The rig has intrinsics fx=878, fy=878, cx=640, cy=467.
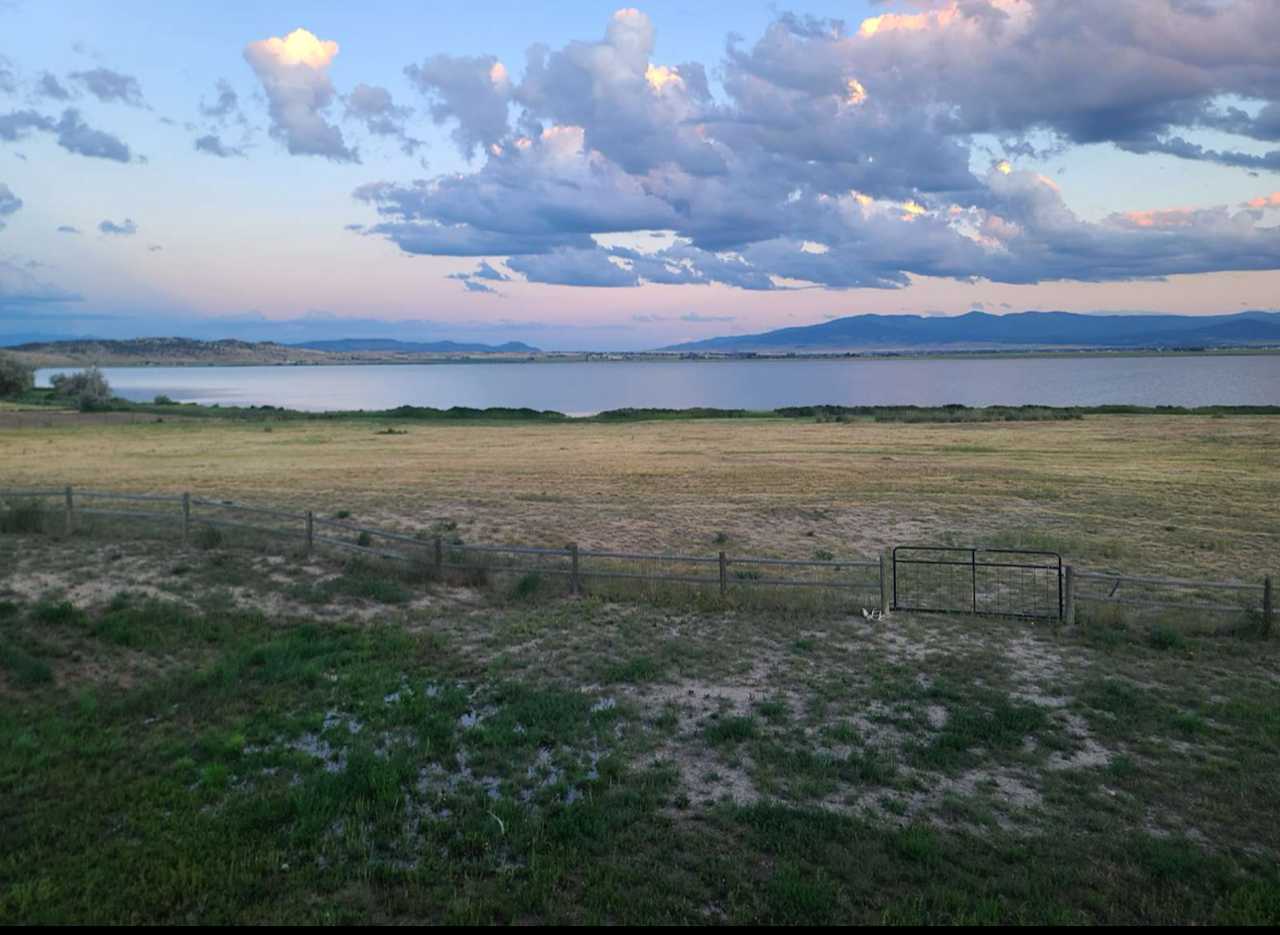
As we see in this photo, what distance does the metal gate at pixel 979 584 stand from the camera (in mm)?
14648

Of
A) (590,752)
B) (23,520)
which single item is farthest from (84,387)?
(590,752)

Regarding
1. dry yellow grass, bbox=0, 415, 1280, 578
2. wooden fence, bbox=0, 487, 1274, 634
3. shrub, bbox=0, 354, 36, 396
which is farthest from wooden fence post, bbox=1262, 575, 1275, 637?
shrub, bbox=0, 354, 36, 396

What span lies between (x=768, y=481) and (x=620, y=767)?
26.1 m

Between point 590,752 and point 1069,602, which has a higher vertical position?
point 1069,602

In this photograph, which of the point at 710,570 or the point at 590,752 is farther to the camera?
the point at 710,570

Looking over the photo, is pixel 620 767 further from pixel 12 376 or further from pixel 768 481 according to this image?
pixel 12 376

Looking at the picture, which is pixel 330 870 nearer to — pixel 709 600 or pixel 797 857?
pixel 797 857

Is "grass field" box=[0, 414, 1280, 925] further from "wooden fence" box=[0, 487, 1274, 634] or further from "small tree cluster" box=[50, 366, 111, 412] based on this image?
"small tree cluster" box=[50, 366, 111, 412]

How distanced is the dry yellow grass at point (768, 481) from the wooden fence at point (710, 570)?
8.75ft

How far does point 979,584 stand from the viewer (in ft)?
57.2

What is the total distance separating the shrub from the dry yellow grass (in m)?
32.2

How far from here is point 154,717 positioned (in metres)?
9.91

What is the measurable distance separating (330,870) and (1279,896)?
275 inches

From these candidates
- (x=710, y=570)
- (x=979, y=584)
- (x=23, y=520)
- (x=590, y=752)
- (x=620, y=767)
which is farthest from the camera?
(x=23, y=520)
